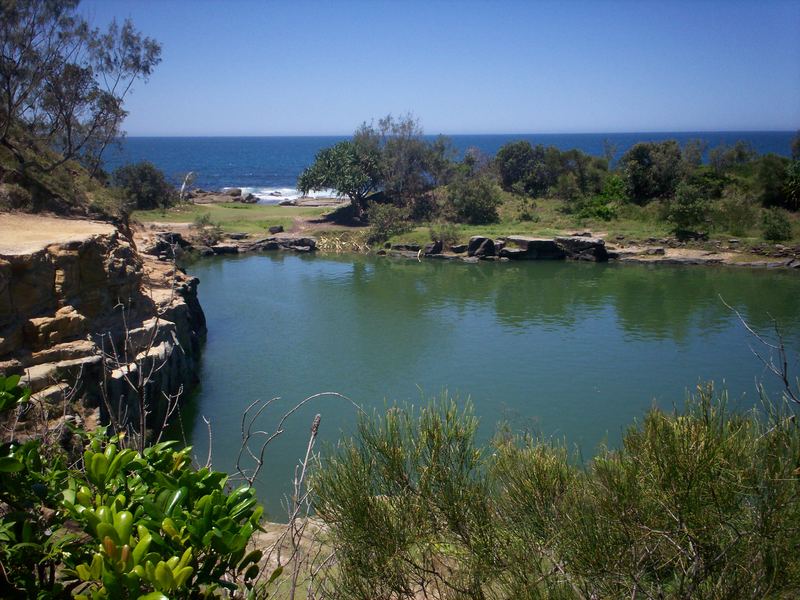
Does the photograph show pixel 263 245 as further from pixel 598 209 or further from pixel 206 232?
pixel 598 209

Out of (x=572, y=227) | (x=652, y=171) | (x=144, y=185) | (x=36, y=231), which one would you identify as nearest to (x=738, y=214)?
(x=652, y=171)

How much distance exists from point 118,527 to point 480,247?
33747 mm

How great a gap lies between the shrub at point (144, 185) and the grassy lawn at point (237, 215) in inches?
33.9

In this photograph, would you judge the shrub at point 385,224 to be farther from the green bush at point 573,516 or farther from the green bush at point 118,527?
the green bush at point 118,527

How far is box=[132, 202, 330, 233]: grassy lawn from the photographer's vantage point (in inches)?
1591

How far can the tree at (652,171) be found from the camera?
4053 cm

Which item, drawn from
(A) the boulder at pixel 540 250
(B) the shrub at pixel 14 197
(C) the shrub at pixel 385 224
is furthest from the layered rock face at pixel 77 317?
(C) the shrub at pixel 385 224

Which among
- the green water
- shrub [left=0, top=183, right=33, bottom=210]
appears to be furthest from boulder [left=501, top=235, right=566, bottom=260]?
shrub [left=0, top=183, right=33, bottom=210]

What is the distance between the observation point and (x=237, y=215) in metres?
44.9

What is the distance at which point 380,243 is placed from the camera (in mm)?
38969

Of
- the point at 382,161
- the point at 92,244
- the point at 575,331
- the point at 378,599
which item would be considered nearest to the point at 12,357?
the point at 92,244

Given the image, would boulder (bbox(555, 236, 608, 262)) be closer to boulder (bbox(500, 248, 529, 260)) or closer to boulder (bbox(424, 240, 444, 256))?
boulder (bbox(500, 248, 529, 260))

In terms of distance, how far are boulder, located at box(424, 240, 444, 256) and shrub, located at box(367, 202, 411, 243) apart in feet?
10.1

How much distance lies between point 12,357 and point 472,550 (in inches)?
356
